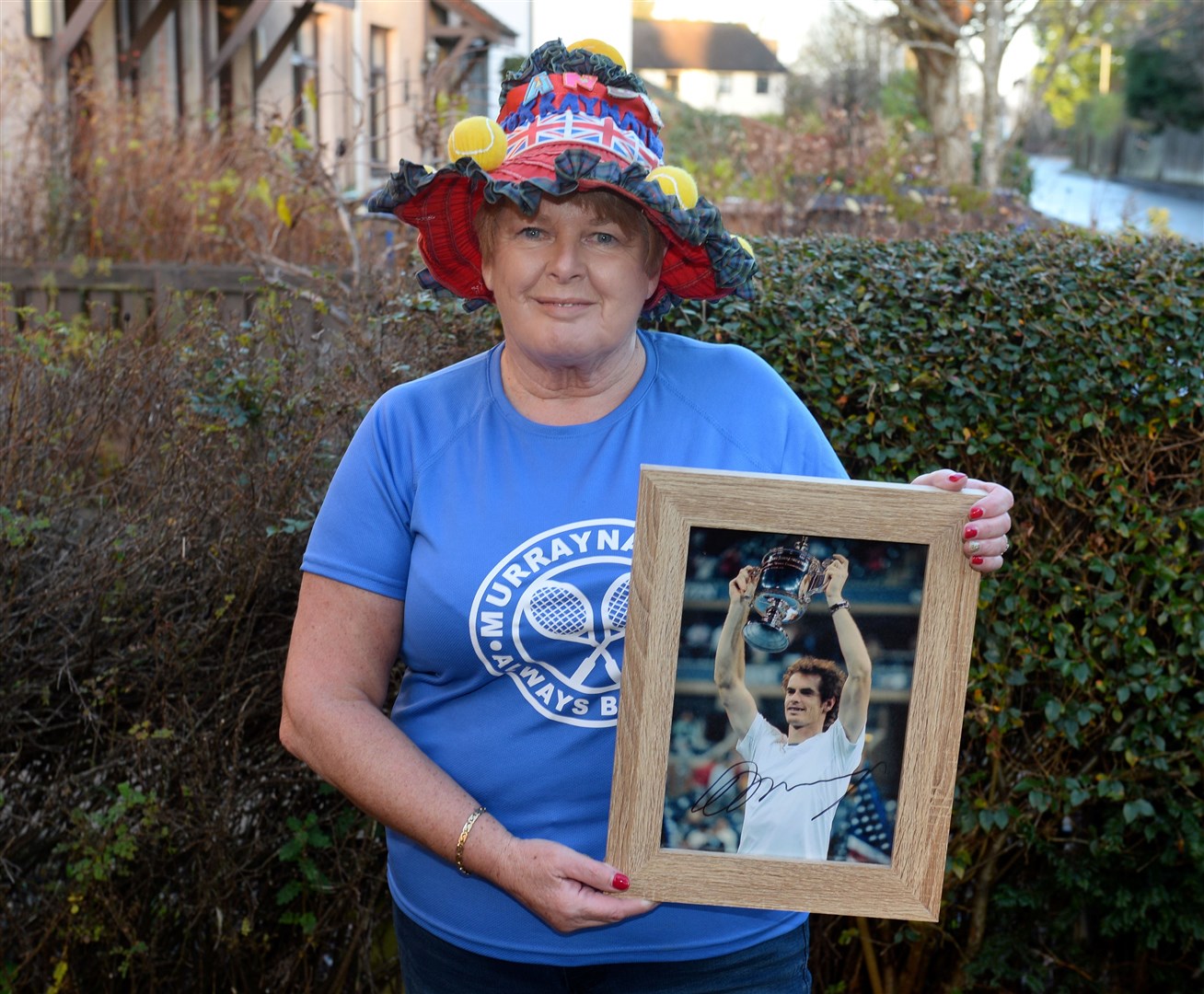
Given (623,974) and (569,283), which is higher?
(569,283)

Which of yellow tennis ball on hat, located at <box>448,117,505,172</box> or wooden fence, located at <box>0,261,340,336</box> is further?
wooden fence, located at <box>0,261,340,336</box>

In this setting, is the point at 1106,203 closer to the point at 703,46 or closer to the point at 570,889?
the point at 570,889

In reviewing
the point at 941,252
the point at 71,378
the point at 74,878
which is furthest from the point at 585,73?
the point at 74,878

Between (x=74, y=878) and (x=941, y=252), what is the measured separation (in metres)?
2.48

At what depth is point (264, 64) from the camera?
14.4 metres

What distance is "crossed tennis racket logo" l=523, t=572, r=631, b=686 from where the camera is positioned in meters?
1.95

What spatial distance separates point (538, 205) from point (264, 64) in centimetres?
1360

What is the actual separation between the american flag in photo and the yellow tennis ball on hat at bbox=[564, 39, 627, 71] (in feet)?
3.82

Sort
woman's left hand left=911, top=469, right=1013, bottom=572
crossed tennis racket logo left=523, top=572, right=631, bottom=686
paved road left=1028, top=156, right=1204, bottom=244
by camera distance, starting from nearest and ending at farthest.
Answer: woman's left hand left=911, top=469, right=1013, bottom=572
crossed tennis racket logo left=523, top=572, right=631, bottom=686
paved road left=1028, top=156, right=1204, bottom=244

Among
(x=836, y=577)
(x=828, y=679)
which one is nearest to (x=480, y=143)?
(x=836, y=577)

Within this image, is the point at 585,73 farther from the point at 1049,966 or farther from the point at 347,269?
the point at 347,269

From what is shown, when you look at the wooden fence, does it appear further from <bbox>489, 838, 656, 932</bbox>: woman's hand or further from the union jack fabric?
<bbox>489, 838, 656, 932</bbox>: woman's hand

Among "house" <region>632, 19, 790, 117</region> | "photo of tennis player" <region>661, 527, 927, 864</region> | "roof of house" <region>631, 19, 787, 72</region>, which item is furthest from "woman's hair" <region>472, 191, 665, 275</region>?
"roof of house" <region>631, 19, 787, 72</region>

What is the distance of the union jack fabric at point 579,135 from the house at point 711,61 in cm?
8224
